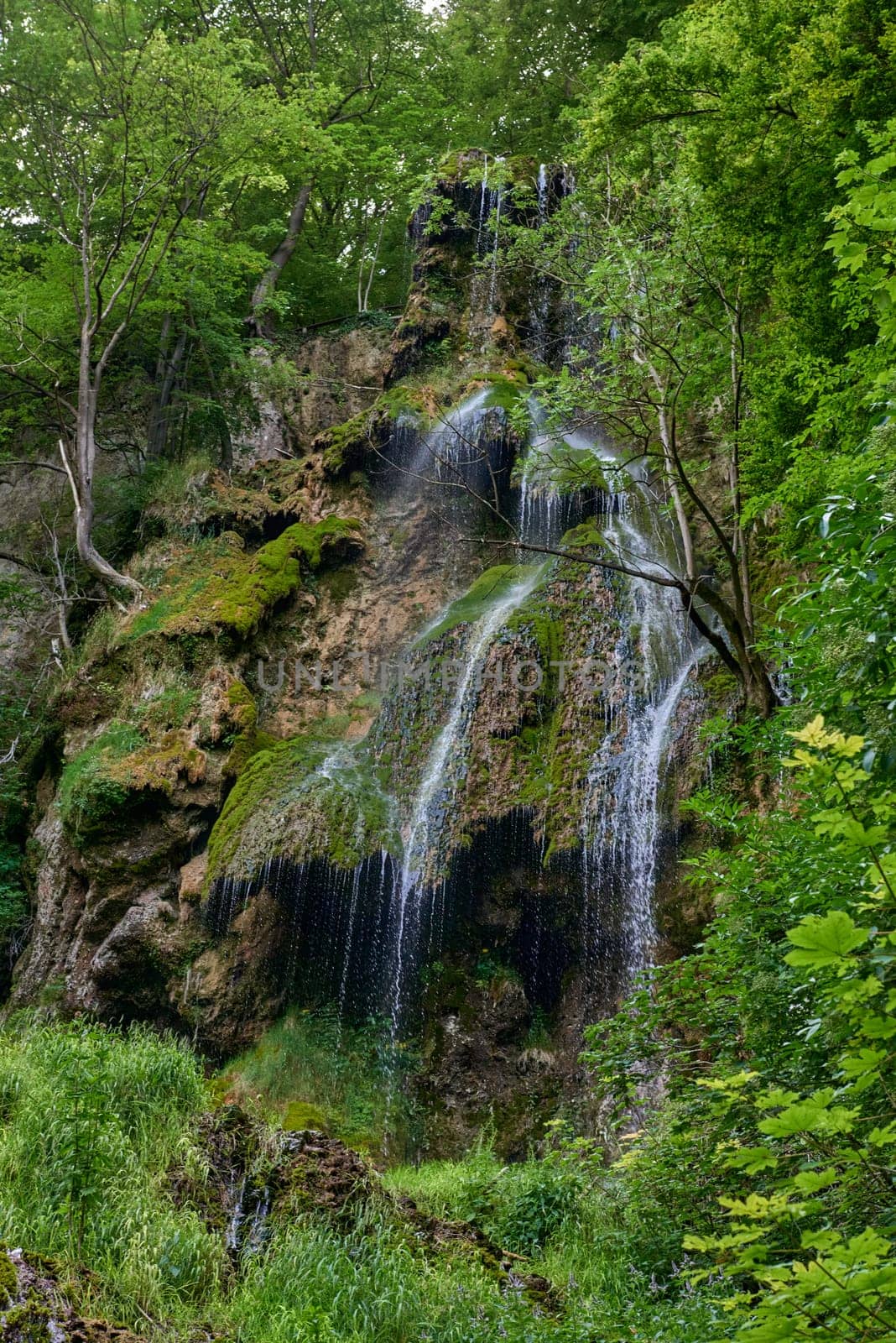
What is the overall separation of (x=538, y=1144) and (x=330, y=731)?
6174 mm

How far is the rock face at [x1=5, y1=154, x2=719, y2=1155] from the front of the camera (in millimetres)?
10094

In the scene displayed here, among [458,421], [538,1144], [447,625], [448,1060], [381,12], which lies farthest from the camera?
[381,12]

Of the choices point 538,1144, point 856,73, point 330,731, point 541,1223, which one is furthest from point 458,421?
point 541,1223

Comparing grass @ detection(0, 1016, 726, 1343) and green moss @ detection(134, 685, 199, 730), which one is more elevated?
green moss @ detection(134, 685, 199, 730)

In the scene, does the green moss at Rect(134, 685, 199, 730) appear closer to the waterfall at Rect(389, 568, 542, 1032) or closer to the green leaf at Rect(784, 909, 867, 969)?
the waterfall at Rect(389, 568, 542, 1032)

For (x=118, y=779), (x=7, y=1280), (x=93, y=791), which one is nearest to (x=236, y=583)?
(x=118, y=779)

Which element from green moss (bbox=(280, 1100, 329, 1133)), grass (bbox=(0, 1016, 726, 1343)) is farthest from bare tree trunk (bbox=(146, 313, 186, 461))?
grass (bbox=(0, 1016, 726, 1343))

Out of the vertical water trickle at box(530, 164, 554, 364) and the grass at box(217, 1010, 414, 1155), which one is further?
the vertical water trickle at box(530, 164, 554, 364)

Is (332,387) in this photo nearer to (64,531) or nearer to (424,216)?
(424,216)

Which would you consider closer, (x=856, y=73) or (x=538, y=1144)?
(x=856, y=73)

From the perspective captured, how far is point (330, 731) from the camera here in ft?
44.2

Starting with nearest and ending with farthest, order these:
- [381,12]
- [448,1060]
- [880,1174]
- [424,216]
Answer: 1. [880,1174]
2. [448,1060]
3. [424,216]
4. [381,12]

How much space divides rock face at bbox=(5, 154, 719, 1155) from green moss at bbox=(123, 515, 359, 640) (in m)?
0.04

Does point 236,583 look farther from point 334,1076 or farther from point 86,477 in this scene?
point 334,1076
